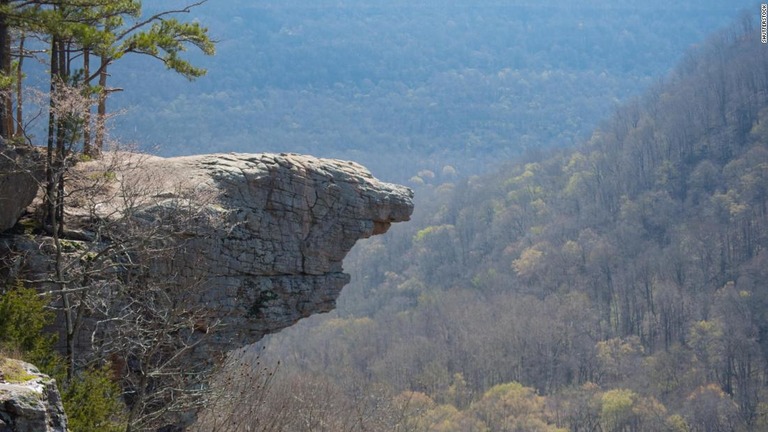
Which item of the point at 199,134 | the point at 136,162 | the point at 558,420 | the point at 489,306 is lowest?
the point at 558,420

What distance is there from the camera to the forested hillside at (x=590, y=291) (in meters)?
85.4

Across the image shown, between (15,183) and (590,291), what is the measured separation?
10189cm

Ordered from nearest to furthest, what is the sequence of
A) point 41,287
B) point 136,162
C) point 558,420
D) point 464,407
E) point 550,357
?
1. point 41,287
2. point 136,162
3. point 558,420
4. point 464,407
5. point 550,357

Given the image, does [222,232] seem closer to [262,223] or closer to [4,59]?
[262,223]

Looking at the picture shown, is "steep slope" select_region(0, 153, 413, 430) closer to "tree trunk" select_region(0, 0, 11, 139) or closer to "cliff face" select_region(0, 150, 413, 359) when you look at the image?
"cliff face" select_region(0, 150, 413, 359)

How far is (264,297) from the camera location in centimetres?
2409

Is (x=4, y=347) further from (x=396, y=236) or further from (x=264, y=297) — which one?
(x=396, y=236)

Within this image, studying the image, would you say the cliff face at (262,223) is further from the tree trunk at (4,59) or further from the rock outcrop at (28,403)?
the rock outcrop at (28,403)

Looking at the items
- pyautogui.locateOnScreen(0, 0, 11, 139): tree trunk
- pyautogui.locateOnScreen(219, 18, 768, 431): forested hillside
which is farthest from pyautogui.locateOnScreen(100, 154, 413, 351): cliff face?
pyautogui.locateOnScreen(219, 18, 768, 431): forested hillside

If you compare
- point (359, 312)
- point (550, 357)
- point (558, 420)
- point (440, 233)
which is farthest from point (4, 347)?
point (440, 233)

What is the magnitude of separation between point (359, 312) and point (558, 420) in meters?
46.4

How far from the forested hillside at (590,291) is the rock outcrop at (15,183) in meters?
27.5

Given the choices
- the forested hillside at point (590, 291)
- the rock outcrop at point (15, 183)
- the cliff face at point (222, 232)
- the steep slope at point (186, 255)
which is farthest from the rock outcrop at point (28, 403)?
the forested hillside at point (590, 291)

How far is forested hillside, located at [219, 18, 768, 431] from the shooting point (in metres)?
85.4
